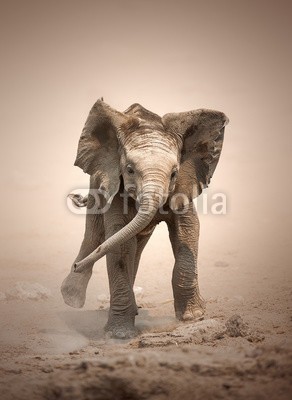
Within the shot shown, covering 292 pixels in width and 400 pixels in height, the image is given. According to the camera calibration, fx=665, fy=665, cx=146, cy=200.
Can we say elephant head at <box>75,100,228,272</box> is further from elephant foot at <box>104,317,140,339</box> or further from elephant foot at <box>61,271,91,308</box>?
elephant foot at <box>61,271,91,308</box>

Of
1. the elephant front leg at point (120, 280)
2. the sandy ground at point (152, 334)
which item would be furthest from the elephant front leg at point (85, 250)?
the elephant front leg at point (120, 280)

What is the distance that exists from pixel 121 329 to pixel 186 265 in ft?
2.66

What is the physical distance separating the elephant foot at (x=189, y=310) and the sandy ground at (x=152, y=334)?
10 centimetres

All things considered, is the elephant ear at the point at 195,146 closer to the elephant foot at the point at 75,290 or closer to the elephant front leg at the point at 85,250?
the elephant front leg at the point at 85,250

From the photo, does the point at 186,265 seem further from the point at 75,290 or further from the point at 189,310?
the point at 75,290

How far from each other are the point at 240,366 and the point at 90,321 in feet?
10.3

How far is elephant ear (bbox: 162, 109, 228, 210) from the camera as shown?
230 inches

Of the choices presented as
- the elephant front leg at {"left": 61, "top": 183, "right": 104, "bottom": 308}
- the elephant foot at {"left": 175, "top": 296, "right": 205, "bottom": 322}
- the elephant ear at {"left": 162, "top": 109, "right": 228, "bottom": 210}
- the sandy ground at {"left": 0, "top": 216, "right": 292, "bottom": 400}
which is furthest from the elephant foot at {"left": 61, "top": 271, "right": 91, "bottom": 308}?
the elephant ear at {"left": 162, "top": 109, "right": 228, "bottom": 210}

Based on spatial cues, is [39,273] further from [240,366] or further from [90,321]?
[240,366]

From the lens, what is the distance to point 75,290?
685cm

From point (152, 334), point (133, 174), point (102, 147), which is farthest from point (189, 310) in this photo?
point (102, 147)

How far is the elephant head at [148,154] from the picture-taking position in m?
5.31

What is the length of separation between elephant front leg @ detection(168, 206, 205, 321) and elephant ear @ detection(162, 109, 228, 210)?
0.64ft

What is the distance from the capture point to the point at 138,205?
18.2 ft
